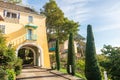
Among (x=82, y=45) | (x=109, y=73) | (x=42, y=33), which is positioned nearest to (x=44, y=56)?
(x=42, y=33)

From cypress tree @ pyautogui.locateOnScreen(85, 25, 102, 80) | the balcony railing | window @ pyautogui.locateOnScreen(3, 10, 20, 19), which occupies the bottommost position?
cypress tree @ pyautogui.locateOnScreen(85, 25, 102, 80)

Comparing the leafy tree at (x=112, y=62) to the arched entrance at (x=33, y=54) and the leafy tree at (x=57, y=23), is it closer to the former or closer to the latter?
the arched entrance at (x=33, y=54)

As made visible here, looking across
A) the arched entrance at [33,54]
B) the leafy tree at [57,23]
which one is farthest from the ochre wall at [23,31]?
the leafy tree at [57,23]

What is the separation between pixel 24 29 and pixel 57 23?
43.5 feet

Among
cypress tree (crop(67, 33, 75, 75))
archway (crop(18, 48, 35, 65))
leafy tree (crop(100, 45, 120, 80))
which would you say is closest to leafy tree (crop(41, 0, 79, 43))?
archway (crop(18, 48, 35, 65))

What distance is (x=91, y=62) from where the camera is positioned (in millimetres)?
26656

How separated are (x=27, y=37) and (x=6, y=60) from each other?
15.1 meters

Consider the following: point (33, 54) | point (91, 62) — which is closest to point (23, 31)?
point (33, 54)

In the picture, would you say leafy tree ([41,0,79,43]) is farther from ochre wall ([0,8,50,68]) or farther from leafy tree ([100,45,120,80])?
leafy tree ([100,45,120,80])

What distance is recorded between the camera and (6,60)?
23531 millimetres

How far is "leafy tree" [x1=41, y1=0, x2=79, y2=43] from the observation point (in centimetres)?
5050

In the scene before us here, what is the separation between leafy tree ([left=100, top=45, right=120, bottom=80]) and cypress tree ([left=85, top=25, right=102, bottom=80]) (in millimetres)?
3284

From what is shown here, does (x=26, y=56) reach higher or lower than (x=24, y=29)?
lower

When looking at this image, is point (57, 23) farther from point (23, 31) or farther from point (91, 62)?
point (91, 62)
